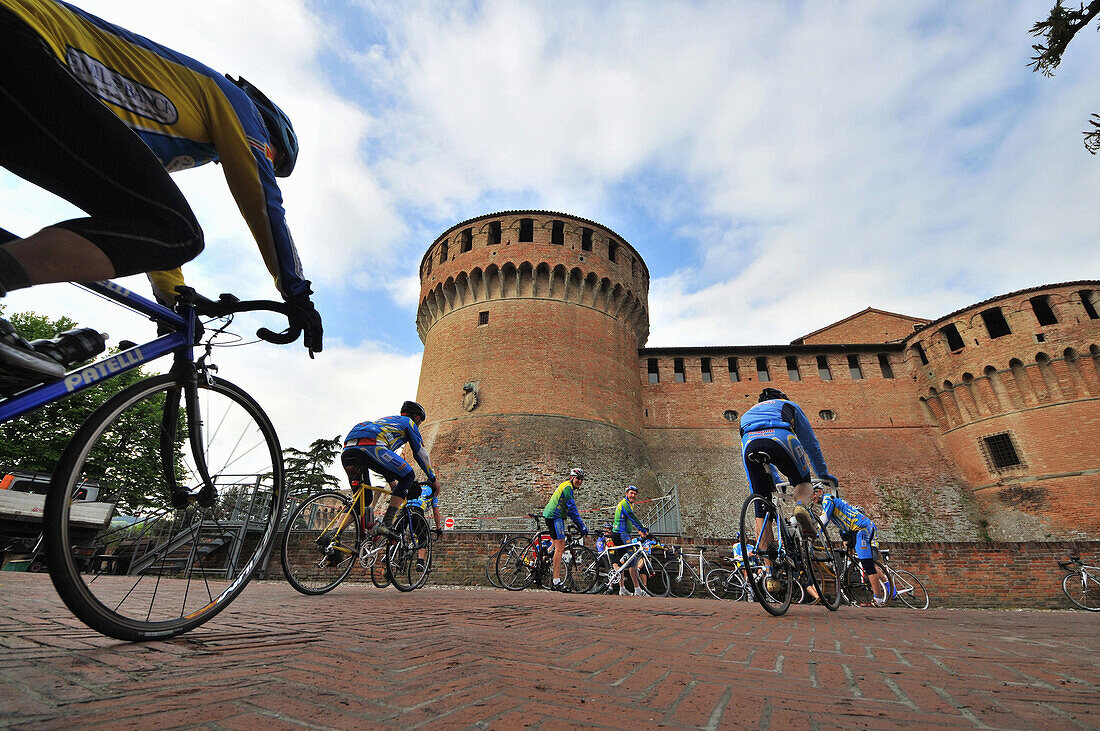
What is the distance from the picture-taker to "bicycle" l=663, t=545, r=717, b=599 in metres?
9.78

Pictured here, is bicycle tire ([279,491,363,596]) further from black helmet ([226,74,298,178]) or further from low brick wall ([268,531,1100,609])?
low brick wall ([268,531,1100,609])

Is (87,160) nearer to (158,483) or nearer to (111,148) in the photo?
(111,148)

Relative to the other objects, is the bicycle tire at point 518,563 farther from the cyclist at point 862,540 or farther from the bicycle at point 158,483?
the bicycle at point 158,483

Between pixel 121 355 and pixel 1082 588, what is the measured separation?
53.0ft

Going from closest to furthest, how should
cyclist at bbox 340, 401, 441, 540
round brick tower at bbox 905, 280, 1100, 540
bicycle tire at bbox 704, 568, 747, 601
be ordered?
cyclist at bbox 340, 401, 441, 540 < bicycle tire at bbox 704, 568, 747, 601 < round brick tower at bbox 905, 280, 1100, 540

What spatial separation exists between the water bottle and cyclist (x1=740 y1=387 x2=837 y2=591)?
13.8 feet

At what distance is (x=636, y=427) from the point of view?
77.3ft

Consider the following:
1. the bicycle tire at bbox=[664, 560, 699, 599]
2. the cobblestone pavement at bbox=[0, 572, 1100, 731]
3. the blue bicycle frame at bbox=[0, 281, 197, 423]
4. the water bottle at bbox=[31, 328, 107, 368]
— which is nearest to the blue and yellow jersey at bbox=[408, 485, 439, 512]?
the cobblestone pavement at bbox=[0, 572, 1100, 731]

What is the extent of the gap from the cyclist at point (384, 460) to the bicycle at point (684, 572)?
6529mm

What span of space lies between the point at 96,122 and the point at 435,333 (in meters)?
23.5

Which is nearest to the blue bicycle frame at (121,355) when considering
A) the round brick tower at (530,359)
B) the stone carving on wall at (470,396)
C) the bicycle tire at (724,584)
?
the bicycle tire at (724,584)

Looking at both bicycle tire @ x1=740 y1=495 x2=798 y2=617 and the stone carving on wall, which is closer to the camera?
bicycle tire @ x1=740 y1=495 x2=798 y2=617

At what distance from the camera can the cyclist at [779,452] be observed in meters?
4.22

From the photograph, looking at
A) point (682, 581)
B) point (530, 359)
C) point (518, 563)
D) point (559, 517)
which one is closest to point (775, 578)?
point (559, 517)
